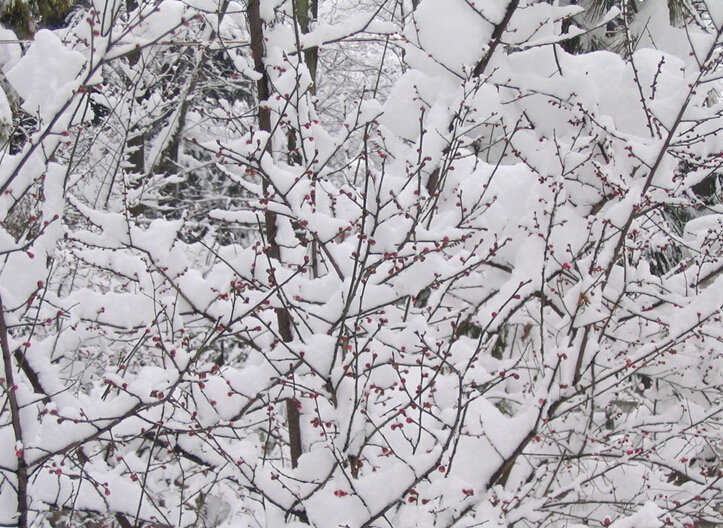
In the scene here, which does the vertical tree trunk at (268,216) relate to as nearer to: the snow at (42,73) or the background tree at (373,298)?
the background tree at (373,298)

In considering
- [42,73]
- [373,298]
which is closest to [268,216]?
[373,298]

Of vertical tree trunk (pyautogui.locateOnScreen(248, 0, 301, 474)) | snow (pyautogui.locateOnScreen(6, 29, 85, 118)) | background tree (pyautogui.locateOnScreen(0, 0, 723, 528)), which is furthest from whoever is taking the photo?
vertical tree trunk (pyautogui.locateOnScreen(248, 0, 301, 474))

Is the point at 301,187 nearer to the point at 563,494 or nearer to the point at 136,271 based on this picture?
the point at 136,271

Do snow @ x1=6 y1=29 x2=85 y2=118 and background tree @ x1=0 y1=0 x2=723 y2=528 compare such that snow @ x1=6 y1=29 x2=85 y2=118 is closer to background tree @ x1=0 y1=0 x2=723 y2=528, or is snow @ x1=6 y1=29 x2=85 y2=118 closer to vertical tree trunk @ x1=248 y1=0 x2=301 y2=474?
background tree @ x1=0 y1=0 x2=723 y2=528

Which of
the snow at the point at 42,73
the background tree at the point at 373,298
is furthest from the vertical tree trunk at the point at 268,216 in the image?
the snow at the point at 42,73

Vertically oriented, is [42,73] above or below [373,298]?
above

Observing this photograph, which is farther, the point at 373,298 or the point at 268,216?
the point at 268,216

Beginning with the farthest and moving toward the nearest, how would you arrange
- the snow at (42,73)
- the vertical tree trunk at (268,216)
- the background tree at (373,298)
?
1. the vertical tree trunk at (268,216)
2. the background tree at (373,298)
3. the snow at (42,73)

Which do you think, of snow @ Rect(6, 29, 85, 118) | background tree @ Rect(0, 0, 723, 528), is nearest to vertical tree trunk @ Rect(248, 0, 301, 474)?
background tree @ Rect(0, 0, 723, 528)

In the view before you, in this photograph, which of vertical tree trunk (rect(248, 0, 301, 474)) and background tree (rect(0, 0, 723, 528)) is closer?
background tree (rect(0, 0, 723, 528))

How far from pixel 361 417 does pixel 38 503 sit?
1291 millimetres

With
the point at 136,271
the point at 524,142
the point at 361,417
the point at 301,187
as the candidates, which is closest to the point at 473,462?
the point at 361,417

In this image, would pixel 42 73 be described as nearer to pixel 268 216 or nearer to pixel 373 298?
pixel 268 216

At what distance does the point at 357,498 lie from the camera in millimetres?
2500
